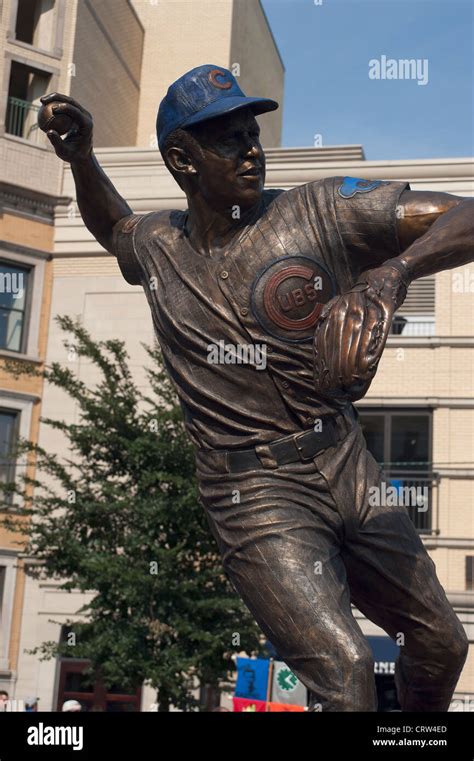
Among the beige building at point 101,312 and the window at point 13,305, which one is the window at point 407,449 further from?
the window at point 13,305

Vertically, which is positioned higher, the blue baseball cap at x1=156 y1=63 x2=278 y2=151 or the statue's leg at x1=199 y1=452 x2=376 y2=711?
the blue baseball cap at x1=156 y1=63 x2=278 y2=151

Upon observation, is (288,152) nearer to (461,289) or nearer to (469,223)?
(461,289)

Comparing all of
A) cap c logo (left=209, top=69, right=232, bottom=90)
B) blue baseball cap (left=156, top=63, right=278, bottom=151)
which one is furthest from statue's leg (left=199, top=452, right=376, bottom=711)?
cap c logo (left=209, top=69, right=232, bottom=90)

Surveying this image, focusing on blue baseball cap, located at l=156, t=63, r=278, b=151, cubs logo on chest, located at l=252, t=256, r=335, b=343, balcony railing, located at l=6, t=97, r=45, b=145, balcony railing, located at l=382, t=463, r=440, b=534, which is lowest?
cubs logo on chest, located at l=252, t=256, r=335, b=343

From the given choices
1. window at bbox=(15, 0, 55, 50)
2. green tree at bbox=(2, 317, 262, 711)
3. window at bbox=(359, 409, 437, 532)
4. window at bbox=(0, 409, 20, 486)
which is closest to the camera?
green tree at bbox=(2, 317, 262, 711)

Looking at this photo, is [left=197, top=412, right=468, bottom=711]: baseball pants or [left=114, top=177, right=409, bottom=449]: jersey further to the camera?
[left=114, top=177, right=409, bottom=449]: jersey

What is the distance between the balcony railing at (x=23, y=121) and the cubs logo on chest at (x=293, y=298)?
25.9m

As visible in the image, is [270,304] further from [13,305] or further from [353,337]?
[13,305]

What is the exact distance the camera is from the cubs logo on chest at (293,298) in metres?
3.84

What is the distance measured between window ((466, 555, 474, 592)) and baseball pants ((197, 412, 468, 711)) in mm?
20478

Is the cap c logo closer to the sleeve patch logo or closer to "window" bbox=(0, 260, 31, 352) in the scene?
the sleeve patch logo

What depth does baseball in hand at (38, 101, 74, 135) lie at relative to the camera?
421 centimetres

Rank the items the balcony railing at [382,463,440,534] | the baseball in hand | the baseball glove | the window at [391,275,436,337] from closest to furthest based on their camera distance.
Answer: the baseball glove < the baseball in hand < the balcony railing at [382,463,440,534] < the window at [391,275,436,337]

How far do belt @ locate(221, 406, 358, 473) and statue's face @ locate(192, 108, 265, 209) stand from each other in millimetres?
790
